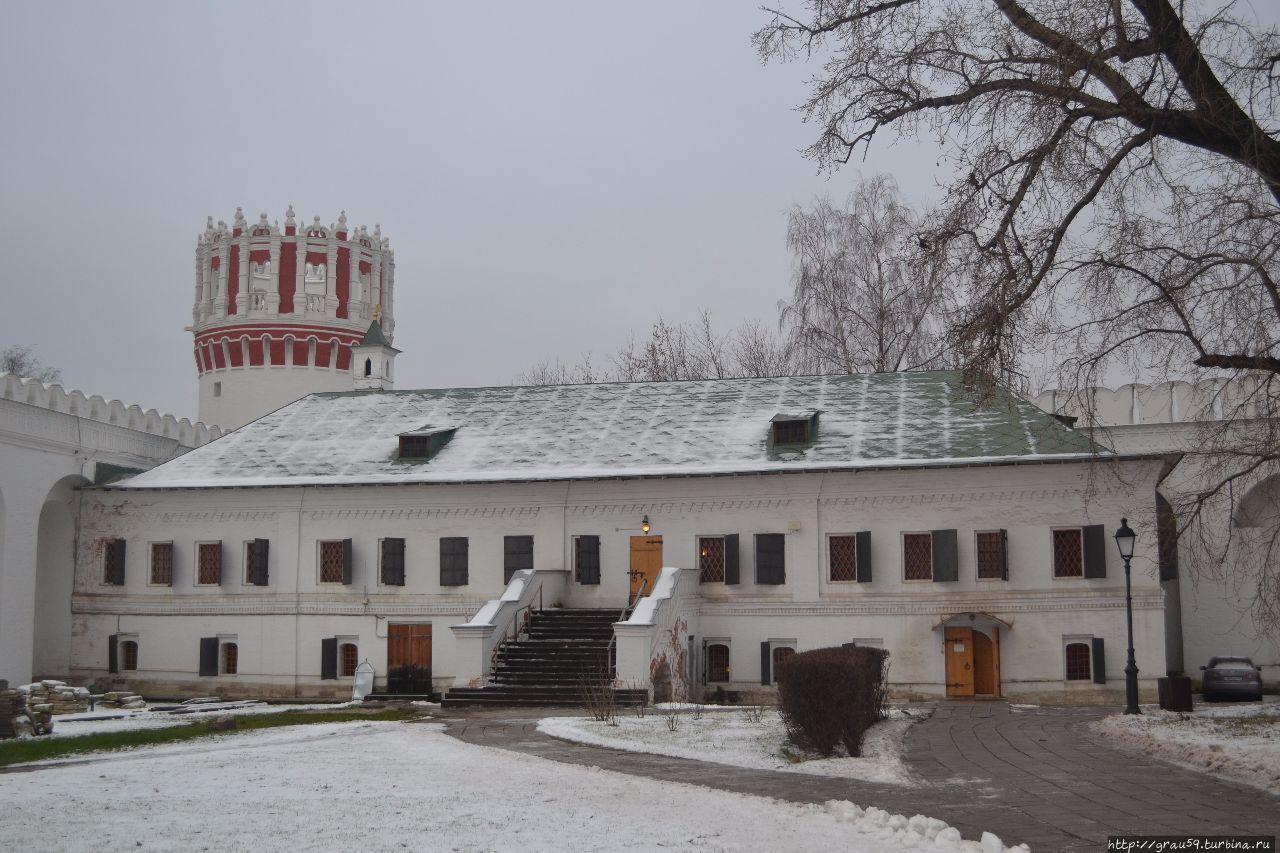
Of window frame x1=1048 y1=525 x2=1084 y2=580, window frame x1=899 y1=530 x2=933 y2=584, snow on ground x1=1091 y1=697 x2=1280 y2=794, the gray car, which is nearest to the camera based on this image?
snow on ground x1=1091 y1=697 x2=1280 y2=794

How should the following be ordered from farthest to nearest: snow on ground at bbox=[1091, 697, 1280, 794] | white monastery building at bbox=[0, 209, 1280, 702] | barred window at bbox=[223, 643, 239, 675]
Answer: barred window at bbox=[223, 643, 239, 675]
white monastery building at bbox=[0, 209, 1280, 702]
snow on ground at bbox=[1091, 697, 1280, 794]

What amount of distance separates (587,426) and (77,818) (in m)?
25.3

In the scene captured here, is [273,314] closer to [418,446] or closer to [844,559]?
[418,446]

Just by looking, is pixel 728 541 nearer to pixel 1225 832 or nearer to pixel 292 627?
pixel 292 627

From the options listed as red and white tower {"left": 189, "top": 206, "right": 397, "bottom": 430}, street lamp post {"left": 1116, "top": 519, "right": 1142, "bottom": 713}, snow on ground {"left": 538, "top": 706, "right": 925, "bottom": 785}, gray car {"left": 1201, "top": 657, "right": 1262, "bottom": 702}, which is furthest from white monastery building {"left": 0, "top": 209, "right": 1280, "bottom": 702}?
red and white tower {"left": 189, "top": 206, "right": 397, "bottom": 430}

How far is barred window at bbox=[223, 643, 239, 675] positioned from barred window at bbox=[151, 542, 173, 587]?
2.62 meters

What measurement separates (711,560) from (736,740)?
1425 cm

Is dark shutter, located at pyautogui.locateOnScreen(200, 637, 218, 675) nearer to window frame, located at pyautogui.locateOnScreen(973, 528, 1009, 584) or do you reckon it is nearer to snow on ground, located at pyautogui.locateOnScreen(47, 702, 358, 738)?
snow on ground, located at pyautogui.locateOnScreen(47, 702, 358, 738)

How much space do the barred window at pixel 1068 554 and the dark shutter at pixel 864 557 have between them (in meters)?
4.20

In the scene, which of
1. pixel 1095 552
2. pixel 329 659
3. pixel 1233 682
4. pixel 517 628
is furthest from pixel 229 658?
pixel 1233 682

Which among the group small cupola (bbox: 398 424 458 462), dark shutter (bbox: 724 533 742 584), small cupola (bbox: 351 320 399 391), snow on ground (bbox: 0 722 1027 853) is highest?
small cupola (bbox: 351 320 399 391)

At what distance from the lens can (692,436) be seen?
114ft

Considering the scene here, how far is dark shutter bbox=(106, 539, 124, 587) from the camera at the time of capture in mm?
36562

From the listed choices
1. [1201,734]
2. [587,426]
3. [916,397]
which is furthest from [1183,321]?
[587,426]
